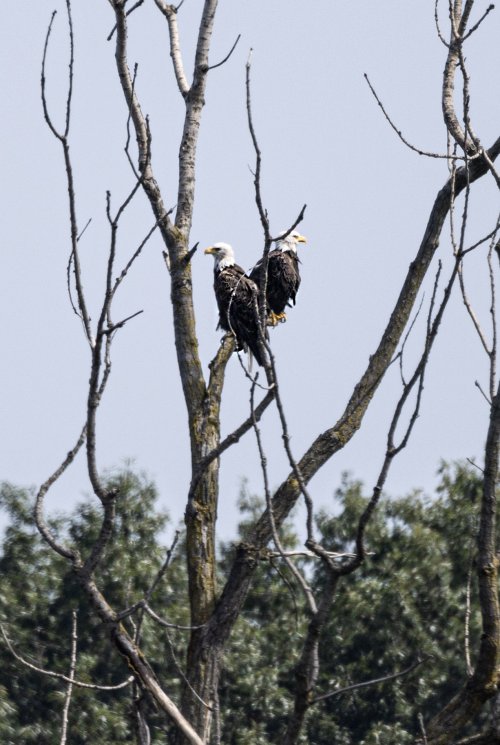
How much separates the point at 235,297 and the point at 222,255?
145 cm

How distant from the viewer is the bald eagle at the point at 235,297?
929 cm

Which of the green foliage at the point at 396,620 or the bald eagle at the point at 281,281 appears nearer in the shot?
the bald eagle at the point at 281,281

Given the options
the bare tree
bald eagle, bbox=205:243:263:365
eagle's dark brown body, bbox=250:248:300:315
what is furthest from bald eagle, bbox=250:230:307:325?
the bare tree

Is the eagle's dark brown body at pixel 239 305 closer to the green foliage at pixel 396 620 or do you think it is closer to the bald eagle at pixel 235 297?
the bald eagle at pixel 235 297

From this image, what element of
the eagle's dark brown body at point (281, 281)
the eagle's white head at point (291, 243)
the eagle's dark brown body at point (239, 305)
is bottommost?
the eagle's dark brown body at point (239, 305)

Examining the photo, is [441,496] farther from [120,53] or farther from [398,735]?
[120,53]

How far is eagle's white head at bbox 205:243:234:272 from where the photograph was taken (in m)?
11.3

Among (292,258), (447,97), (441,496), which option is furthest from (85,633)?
(447,97)

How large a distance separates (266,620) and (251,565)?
16681 mm

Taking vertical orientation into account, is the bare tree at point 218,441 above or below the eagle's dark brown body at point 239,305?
below

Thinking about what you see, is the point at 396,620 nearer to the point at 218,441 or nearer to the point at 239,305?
the point at 239,305

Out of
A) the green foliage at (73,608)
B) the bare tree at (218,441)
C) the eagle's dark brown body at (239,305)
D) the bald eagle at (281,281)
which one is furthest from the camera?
the green foliage at (73,608)

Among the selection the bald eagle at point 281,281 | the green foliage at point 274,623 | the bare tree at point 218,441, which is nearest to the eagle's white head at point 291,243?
the bald eagle at point 281,281

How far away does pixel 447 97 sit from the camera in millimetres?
4824
